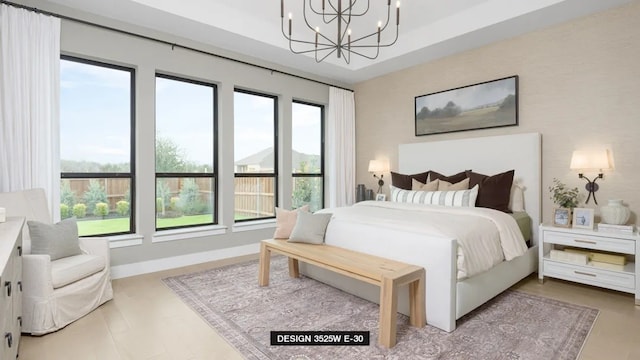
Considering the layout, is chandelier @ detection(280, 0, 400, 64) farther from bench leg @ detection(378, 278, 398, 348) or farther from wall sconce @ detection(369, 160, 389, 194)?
bench leg @ detection(378, 278, 398, 348)

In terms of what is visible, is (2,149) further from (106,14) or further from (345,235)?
(345,235)

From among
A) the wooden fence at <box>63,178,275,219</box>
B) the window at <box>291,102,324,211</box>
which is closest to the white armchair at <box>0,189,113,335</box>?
the wooden fence at <box>63,178,275,219</box>

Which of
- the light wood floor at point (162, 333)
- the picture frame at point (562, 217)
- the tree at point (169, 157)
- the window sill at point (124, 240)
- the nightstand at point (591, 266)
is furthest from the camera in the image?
the tree at point (169, 157)

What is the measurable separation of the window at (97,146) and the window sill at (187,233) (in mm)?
298

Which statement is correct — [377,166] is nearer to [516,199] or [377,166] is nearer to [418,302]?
[516,199]

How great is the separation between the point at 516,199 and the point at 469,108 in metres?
1.28

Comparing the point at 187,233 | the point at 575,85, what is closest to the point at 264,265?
the point at 187,233

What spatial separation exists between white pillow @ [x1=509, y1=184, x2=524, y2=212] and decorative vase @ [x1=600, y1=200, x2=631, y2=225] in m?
0.78

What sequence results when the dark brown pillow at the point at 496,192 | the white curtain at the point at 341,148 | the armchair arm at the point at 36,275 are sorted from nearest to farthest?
the armchair arm at the point at 36,275 < the dark brown pillow at the point at 496,192 < the white curtain at the point at 341,148

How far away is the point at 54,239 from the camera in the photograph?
2.46 metres

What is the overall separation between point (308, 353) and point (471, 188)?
2620mm

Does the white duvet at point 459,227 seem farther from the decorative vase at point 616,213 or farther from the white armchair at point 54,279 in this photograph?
the white armchair at point 54,279

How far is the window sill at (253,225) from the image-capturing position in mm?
4359

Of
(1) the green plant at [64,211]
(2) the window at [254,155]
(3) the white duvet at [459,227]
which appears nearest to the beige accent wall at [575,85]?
(3) the white duvet at [459,227]
